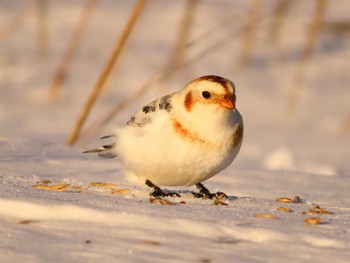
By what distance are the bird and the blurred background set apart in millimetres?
2263

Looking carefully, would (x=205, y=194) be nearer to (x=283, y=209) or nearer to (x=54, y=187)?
(x=283, y=209)

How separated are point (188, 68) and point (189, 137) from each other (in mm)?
5002

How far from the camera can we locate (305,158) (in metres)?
6.44

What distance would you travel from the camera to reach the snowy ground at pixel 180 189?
256 centimetres

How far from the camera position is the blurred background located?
22.7 ft

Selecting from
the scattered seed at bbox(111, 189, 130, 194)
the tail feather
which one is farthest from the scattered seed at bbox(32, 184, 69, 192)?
the tail feather

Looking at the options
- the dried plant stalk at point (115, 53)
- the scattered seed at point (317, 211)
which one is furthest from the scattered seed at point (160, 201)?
the dried plant stalk at point (115, 53)

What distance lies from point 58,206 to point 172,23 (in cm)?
704

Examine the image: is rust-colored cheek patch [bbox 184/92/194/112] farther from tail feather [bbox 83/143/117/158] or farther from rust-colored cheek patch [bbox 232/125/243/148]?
tail feather [bbox 83/143/117/158]

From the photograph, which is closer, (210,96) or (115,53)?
(210,96)

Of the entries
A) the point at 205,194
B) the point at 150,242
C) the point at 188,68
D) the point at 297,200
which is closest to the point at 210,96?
the point at 205,194

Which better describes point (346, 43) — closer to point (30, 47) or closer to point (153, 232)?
point (30, 47)

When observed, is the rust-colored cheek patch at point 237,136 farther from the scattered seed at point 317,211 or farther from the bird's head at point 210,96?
the scattered seed at point 317,211

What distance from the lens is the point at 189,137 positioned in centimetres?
334
